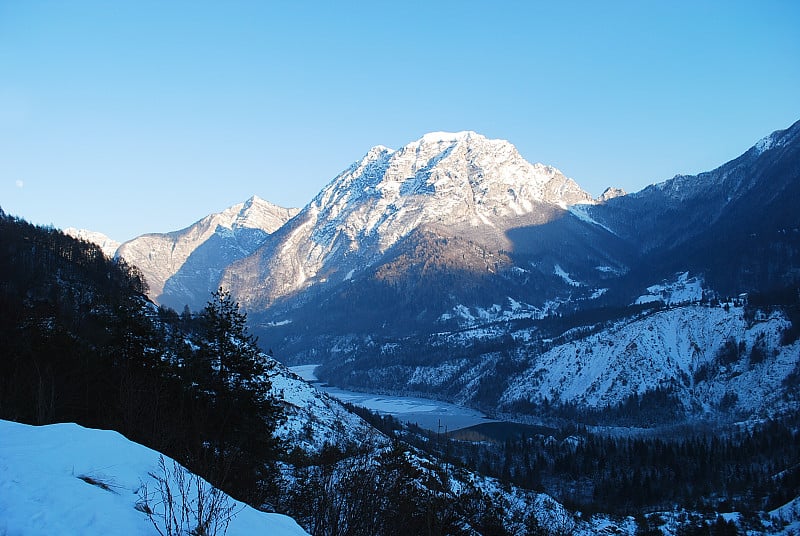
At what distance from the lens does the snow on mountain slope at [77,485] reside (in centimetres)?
915

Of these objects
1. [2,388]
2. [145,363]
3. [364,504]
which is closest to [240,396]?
[145,363]

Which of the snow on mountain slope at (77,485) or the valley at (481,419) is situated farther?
the valley at (481,419)

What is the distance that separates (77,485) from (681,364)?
185796mm

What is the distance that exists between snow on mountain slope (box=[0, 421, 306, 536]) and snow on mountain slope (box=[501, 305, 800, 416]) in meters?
158

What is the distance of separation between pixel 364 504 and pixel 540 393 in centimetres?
17833

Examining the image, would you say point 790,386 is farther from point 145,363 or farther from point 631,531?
point 145,363

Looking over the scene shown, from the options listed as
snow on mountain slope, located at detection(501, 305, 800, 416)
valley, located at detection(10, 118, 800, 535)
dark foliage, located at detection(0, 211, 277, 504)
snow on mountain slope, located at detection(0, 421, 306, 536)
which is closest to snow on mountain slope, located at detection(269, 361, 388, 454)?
valley, located at detection(10, 118, 800, 535)

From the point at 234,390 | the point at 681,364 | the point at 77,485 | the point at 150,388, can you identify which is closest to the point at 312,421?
the point at 234,390

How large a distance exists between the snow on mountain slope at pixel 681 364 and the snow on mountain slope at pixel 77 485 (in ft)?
517

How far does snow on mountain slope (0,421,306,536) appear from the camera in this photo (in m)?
9.15

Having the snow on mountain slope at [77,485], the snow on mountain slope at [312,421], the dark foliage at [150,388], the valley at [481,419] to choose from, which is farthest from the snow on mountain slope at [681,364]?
the snow on mountain slope at [77,485]

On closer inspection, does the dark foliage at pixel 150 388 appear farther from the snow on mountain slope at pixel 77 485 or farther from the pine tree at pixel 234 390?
the snow on mountain slope at pixel 77 485

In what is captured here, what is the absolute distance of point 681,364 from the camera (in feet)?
554

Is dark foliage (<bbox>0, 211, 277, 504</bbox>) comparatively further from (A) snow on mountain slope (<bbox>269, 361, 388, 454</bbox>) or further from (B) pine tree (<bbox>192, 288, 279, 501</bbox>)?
(A) snow on mountain slope (<bbox>269, 361, 388, 454</bbox>)
